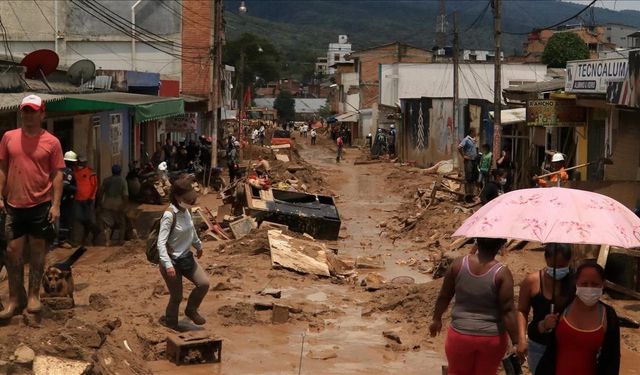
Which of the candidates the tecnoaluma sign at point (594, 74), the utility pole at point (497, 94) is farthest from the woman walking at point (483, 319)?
the utility pole at point (497, 94)

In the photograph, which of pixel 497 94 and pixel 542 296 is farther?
pixel 497 94

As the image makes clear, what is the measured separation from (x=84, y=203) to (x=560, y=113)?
11.6 m

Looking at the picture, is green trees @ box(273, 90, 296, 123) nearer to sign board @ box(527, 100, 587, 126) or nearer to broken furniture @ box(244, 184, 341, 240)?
sign board @ box(527, 100, 587, 126)

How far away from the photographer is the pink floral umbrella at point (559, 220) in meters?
6.41

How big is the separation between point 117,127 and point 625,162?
1418 cm

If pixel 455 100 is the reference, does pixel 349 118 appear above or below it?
below

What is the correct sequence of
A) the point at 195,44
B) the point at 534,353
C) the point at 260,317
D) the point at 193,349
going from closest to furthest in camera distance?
the point at 534,353 < the point at 193,349 < the point at 260,317 < the point at 195,44

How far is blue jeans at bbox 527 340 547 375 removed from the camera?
6.18 meters

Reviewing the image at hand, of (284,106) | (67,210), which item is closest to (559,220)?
(67,210)

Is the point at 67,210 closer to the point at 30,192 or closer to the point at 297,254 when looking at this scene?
the point at 297,254

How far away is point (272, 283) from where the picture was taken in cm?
1373

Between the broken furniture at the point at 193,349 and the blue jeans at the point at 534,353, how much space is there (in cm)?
363

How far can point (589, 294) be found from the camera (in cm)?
584

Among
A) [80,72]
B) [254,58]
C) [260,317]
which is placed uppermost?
[254,58]
